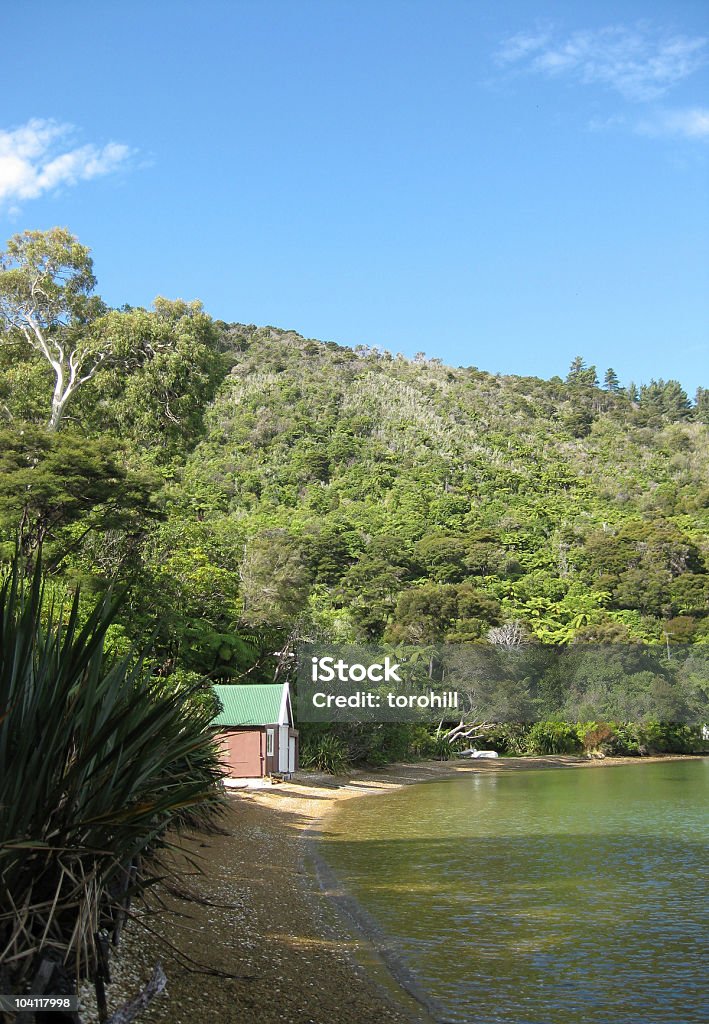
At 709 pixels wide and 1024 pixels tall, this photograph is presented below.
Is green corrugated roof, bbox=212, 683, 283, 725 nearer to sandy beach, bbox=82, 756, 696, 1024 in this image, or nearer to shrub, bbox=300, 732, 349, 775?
shrub, bbox=300, 732, 349, 775

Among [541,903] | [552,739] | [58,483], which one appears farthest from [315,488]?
[541,903]

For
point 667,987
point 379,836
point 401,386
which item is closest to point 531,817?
point 379,836

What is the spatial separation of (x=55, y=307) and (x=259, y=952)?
25.1m

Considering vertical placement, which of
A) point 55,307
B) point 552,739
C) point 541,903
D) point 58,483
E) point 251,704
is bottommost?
point 552,739

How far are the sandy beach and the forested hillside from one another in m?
4.16

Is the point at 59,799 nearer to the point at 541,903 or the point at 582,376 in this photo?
the point at 541,903

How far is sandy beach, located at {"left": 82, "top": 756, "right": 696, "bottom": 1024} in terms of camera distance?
22.0ft

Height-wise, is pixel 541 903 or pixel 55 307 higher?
pixel 55 307

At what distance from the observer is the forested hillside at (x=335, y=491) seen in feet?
92.3

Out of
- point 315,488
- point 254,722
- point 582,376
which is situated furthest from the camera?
point 582,376

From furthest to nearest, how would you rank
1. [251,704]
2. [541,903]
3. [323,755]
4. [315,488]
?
[315,488]
[323,755]
[251,704]
[541,903]

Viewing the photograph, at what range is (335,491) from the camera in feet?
268

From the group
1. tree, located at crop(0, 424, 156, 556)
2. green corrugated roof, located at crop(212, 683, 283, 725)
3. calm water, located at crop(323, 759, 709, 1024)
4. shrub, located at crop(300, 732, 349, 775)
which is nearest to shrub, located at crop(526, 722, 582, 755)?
shrub, located at crop(300, 732, 349, 775)

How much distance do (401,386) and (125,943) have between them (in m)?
119
